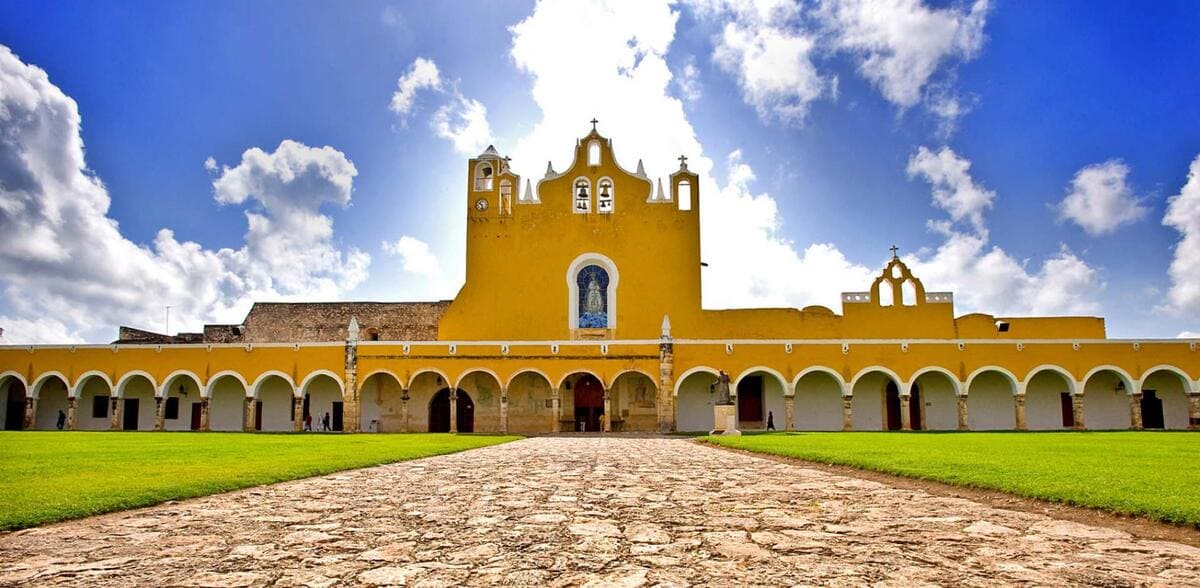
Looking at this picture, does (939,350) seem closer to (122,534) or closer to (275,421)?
(275,421)

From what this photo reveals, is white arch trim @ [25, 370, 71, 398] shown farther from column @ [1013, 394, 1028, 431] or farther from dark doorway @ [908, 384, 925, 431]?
column @ [1013, 394, 1028, 431]

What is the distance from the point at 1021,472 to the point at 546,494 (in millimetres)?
4951

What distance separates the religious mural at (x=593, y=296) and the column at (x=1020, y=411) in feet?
48.5

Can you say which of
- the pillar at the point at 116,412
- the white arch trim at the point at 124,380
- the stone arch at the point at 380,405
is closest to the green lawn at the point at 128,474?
the stone arch at the point at 380,405

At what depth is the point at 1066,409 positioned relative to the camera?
27297 mm

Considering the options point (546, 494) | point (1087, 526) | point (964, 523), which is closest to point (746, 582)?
point (964, 523)

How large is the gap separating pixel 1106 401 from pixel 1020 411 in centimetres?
390

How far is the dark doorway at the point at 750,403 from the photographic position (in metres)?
27.9

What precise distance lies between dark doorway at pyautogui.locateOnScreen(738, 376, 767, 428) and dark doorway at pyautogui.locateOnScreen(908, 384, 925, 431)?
17.9ft

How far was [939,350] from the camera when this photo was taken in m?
26.8

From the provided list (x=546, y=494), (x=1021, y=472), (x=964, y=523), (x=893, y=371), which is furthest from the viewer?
(x=893, y=371)

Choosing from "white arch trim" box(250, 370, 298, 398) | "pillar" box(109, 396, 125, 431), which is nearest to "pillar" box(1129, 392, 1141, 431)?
"white arch trim" box(250, 370, 298, 398)

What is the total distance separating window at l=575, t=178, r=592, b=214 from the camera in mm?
30702

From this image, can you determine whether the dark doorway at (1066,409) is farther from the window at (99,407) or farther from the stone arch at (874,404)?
the window at (99,407)
